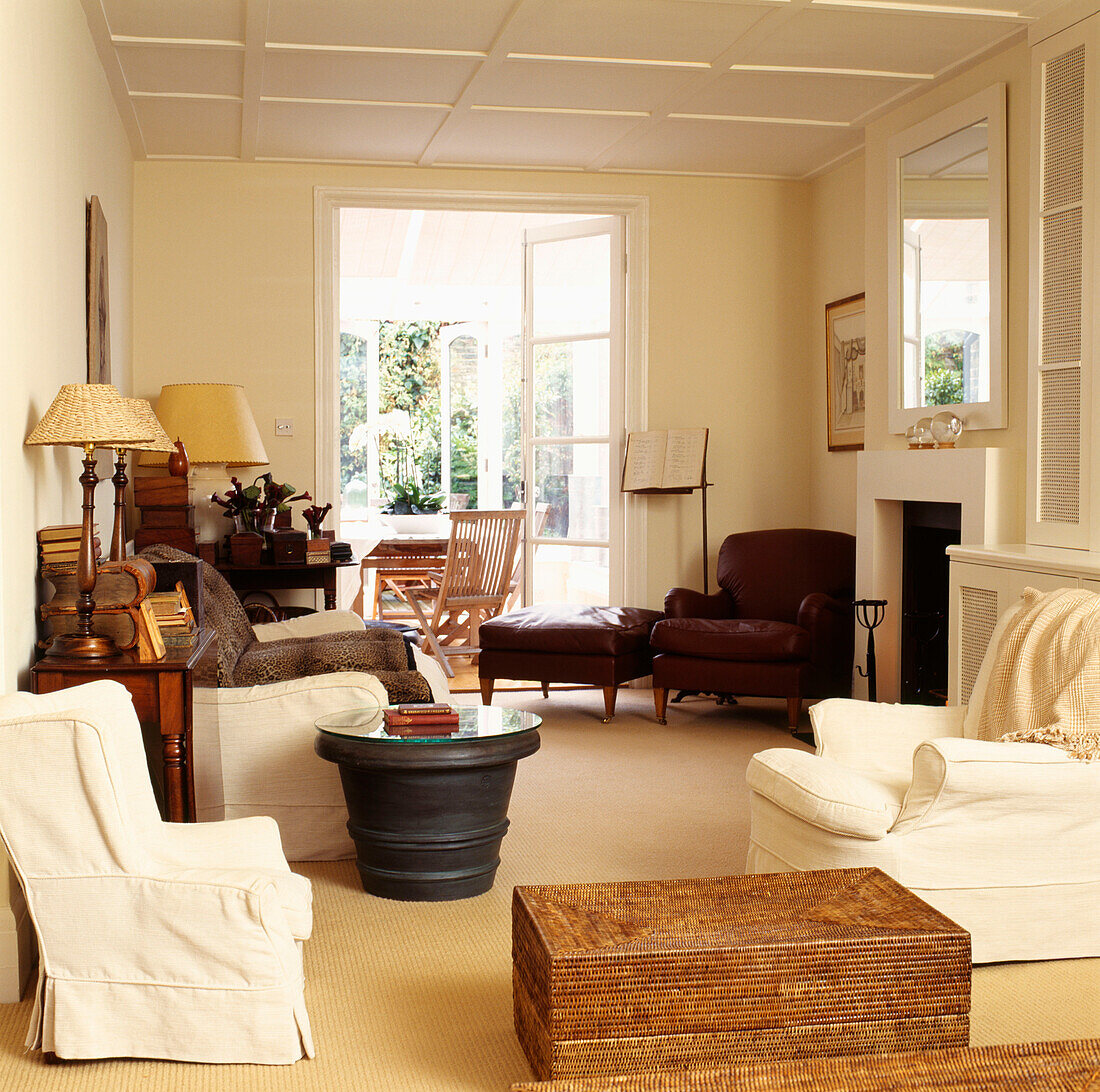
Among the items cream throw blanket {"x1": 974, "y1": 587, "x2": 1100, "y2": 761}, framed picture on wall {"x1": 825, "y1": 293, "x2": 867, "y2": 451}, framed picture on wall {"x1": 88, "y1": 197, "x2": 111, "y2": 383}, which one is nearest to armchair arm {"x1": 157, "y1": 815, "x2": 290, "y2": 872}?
cream throw blanket {"x1": 974, "y1": 587, "x2": 1100, "y2": 761}

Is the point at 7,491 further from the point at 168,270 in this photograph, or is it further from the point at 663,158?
the point at 663,158

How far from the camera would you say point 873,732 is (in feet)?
11.2

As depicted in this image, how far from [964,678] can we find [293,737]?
2.49 m

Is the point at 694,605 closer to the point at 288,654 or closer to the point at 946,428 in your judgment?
the point at 946,428

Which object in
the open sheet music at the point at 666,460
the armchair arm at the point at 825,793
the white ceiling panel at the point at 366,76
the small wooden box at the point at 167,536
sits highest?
the white ceiling panel at the point at 366,76

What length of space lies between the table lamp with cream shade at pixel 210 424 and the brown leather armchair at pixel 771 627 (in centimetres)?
215

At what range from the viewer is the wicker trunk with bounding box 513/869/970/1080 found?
213cm

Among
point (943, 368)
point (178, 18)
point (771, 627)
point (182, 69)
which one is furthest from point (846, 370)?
point (178, 18)

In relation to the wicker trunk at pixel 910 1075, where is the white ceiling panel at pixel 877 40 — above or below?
above

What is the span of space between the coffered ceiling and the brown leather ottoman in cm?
236

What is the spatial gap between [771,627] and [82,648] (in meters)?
3.42

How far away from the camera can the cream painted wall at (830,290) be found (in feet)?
20.7

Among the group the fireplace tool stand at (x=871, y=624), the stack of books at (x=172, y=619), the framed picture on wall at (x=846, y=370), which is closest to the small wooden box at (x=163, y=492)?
the stack of books at (x=172, y=619)

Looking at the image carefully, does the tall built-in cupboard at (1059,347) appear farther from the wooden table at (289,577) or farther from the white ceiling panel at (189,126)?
the white ceiling panel at (189,126)
